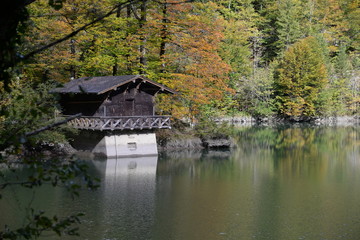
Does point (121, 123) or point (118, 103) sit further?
point (118, 103)

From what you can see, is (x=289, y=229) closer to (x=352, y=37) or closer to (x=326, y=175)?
(x=326, y=175)

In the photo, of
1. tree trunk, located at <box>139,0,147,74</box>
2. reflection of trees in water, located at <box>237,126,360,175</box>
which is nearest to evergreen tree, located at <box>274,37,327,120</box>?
reflection of trees in water, located at <box>237,126,360,175</box>

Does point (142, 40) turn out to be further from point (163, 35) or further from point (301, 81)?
point (301, 81)

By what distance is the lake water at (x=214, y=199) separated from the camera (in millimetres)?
11109

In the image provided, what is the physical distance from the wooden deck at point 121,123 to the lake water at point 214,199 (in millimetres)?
1544

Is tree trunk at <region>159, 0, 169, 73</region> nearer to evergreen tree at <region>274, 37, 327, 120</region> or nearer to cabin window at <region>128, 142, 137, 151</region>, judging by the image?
cabin window at <region>128, 142, 137, 151</region>

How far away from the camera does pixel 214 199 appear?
1423 centimetres

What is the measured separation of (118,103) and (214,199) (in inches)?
377

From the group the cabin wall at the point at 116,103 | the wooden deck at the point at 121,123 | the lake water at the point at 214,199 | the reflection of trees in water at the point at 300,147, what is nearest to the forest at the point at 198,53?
the cabin wall at the point at 116,103

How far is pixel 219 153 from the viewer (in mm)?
24531

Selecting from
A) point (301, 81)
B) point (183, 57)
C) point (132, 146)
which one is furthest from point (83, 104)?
point (301, 81)

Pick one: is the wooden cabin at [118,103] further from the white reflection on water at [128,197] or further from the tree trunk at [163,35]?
the tree trunk at [163,35]

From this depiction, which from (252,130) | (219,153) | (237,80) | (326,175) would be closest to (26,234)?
(326,175)

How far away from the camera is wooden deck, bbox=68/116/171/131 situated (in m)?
21.2
